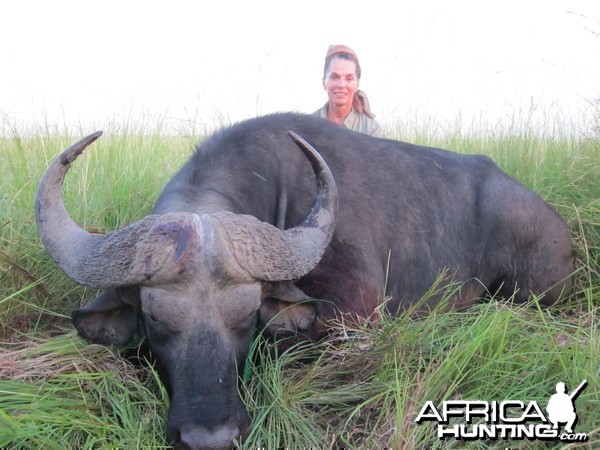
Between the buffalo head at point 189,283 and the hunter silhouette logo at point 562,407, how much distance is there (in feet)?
3.94

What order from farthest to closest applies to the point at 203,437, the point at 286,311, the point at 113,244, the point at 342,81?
the point at 342,81 → the point at 286,311 → the point at 113,244 → the point at 203,437

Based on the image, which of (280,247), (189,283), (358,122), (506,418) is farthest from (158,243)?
(358,122)

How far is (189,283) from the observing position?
8.73ft

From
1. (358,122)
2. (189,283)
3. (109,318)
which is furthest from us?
(358,122)

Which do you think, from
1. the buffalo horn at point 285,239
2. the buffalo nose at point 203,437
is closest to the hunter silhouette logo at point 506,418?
the buffalo nose at point 203,437

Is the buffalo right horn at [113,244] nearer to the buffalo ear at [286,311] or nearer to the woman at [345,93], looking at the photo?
the buffalo ear at [286,311]

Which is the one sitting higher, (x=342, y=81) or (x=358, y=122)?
(x=342, y=81)

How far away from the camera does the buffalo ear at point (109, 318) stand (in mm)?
2977

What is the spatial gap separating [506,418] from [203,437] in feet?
3.89

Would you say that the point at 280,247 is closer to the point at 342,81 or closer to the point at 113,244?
the point at 113,244

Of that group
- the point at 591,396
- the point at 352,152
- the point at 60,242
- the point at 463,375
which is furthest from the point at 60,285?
the point at 591,396

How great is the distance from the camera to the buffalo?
2.64 m

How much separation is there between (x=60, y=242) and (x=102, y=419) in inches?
34.2

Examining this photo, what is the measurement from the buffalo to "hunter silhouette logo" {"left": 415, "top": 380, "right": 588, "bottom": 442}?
79 centimetres
